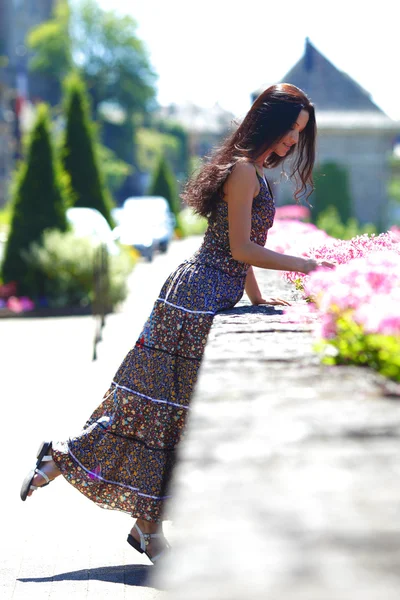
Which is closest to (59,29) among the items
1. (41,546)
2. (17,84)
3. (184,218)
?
(17,84)

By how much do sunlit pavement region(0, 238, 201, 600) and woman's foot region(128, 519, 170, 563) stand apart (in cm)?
9

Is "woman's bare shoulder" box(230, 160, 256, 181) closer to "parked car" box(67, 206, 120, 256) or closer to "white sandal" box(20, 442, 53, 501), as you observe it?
"white sandal" box(20, 442, 53, 501)

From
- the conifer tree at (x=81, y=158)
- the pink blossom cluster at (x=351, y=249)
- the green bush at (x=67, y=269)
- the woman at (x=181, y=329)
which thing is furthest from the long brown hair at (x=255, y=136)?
the conifer tree at (x=81, y=158)

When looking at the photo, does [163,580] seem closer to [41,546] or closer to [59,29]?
[41,546]

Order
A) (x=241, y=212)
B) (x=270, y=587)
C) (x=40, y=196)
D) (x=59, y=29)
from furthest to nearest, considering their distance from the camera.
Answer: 1. (x=59, y=29)
2. (x=40, y=196)
3. (x=241, y=212)
4. (x=270, y=587)

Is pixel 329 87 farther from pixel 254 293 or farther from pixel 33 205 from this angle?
pixel 254 293

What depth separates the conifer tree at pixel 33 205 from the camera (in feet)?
54.0

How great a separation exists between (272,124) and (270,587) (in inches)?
113

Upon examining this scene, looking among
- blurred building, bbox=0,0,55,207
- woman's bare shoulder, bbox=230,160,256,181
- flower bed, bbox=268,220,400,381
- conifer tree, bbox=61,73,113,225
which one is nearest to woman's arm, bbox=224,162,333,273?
woman's bare shoulder, bbox=230,160,256,181

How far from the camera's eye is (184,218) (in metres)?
50.8

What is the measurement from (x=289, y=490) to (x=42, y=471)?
2826mm

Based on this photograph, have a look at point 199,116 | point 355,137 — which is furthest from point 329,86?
point 199,116

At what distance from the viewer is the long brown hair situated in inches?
153

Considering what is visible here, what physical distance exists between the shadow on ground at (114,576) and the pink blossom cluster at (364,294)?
1694mm
